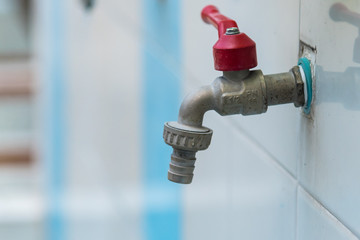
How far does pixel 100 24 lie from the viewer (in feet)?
4.72

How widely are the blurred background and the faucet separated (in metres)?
0.02

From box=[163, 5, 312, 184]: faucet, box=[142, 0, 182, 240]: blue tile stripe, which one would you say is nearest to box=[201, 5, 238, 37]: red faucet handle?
box=[163, 5, 312, 184]: faucet

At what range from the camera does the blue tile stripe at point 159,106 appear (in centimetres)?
88

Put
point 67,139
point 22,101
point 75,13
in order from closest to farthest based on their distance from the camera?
point 75,13
point 67,139
point 22,101

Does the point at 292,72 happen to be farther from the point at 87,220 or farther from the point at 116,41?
the point at 87,220

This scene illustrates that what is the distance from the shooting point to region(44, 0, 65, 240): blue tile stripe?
6.65ft

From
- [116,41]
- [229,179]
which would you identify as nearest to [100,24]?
[116,41]

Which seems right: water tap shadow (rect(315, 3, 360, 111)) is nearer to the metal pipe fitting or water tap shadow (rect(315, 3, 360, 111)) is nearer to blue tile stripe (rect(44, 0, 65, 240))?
Answer: the metal pipe fitting

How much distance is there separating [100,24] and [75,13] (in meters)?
0.37

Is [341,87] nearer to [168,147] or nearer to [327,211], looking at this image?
[327,211]

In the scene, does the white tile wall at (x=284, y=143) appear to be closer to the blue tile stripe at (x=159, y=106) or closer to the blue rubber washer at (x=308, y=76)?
the blue rubber washer at (x=308, y=76)

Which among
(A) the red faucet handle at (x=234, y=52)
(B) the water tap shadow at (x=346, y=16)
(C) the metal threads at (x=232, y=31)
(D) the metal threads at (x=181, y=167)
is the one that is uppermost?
(B) the water tap shadow at (x=346, y=16)

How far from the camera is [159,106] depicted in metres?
1.02

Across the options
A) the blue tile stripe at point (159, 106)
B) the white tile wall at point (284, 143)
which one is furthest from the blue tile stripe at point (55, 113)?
the white tile wall at point (284, 143)
